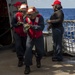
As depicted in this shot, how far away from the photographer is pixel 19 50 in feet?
23.5

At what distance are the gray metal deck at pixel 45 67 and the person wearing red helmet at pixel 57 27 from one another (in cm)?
26

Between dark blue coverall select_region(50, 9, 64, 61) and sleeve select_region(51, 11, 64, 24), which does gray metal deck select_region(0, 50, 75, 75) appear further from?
sleeve select_region(51, 11, 64, 24)

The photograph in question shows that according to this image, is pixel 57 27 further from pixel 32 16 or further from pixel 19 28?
pixel 32 16

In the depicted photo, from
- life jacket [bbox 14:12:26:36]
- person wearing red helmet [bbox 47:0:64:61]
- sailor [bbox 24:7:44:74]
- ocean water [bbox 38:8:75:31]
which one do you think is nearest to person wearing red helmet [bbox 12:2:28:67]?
life jacket [bbox 14:12:26:36]

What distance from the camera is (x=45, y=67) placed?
7.17 m

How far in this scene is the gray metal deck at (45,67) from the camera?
265 inches

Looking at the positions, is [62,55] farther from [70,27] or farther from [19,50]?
[19,50]

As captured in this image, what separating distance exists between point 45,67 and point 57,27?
1.16 m

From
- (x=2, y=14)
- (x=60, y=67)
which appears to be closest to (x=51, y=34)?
(x=60, y=67)

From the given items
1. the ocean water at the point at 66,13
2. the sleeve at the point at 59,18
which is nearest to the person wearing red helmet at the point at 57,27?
the sleeve at the point at 59,18

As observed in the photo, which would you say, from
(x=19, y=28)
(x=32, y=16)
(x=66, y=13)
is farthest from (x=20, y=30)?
(x=66, y=13)

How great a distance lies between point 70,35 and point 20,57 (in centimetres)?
182

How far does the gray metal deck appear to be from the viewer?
674 cm

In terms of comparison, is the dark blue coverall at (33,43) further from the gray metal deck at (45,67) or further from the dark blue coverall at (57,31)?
the dark blue coverall at (57,31)
